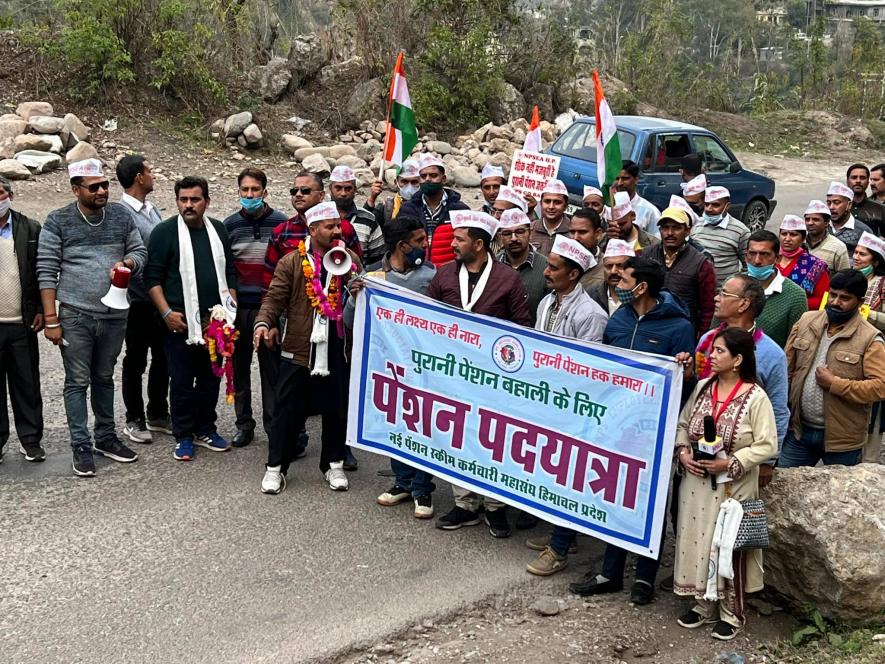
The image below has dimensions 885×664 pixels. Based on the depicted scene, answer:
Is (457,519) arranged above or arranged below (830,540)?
below

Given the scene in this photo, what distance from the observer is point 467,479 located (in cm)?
625

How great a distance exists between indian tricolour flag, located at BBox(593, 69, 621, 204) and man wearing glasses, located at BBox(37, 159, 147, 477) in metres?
3.68

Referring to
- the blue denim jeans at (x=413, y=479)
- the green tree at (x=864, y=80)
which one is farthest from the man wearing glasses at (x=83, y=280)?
the green tree at (x=864, y=80)

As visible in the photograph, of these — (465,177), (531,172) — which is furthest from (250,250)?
(465,177)

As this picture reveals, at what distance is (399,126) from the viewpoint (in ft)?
30.5

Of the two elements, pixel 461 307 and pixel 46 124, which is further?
pixel 46 124

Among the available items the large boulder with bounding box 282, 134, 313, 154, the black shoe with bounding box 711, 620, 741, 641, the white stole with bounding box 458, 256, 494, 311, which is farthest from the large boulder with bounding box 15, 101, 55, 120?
the black shoe with bounding box 711, 620, 741, 641

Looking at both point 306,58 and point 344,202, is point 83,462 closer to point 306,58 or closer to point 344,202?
point 344,202

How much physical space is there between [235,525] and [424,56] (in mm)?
18192

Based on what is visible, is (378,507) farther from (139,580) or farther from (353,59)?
(353,59)

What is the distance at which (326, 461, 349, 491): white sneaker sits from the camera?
6.80 meters

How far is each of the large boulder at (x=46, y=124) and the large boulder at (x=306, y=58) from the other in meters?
5.87

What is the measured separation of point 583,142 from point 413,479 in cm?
979

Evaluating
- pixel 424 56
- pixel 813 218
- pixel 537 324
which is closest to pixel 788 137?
pixel 424 56
